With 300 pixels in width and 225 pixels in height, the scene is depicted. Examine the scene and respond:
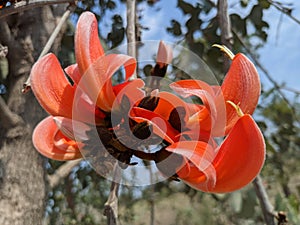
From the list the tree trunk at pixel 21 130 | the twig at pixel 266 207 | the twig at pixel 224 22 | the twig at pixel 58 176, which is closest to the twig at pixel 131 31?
the twig at pixel 224 22

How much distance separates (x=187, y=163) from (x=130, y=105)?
8 cm

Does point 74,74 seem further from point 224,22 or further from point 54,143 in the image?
point 224,22

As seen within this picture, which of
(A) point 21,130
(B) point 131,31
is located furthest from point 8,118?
(B) point 131,31

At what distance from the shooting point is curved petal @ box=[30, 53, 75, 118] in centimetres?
44

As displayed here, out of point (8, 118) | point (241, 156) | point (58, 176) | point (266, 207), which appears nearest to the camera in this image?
point (241, 156)

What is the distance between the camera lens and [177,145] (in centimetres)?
40

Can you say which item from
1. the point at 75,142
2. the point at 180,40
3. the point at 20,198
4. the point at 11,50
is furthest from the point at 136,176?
the point at 180,40

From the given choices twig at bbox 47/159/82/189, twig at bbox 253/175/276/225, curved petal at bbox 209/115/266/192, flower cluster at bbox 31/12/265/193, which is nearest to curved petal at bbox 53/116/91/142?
flower cluster at bbox 31/12/265/193

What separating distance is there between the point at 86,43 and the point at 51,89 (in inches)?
2.2

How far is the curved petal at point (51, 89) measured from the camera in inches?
17.2

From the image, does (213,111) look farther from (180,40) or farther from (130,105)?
(180,40)

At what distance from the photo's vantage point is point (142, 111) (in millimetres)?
421

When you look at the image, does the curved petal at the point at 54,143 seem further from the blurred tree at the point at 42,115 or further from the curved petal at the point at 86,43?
the blurred tree at the point at 42,115

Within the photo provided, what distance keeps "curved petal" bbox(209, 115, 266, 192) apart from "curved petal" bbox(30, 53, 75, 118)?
15cm
